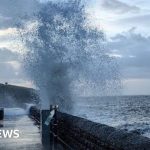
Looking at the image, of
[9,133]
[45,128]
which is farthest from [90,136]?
[9,133]

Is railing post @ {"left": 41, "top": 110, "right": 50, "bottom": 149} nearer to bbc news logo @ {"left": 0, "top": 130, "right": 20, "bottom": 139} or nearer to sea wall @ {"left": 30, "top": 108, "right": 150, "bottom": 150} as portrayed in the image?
sea wall @ {"left": 30, "top": 108, "right": 150, "bottom": 150}

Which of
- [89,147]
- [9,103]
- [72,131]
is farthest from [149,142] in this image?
[9,103]

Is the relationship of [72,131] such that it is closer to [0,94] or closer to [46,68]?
[46,68]

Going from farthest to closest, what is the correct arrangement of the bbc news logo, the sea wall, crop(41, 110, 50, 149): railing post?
the bbc news logo → crop(41, 110, 50, 149): railing post → the sea wall

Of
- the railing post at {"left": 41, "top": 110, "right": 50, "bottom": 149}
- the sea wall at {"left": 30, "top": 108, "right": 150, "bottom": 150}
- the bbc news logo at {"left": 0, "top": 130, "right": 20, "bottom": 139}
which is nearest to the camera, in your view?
the sea wall at {"left": 30, "top": 108, "right": 150, "bottom": 150}

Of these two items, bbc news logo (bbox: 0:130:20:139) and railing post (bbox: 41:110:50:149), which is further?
bbc news logo (bbox: 0:130:20:139)

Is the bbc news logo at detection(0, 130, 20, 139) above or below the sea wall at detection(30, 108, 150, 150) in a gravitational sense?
below

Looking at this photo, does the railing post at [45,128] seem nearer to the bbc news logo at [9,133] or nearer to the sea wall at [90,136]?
the sea wall at [90,136]

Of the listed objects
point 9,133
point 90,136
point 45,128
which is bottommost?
point 9,133

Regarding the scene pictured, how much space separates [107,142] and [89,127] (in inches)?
81.8

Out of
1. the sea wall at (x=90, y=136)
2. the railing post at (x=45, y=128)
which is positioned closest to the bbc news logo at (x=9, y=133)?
the sea wall at (x=90, y=136)

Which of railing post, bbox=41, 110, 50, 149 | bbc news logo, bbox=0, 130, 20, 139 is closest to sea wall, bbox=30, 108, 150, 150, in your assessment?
railing post, bbox=41, 110, 50, 149

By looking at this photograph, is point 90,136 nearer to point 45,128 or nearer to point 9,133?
point 45,128

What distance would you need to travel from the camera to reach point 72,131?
13195 mm
